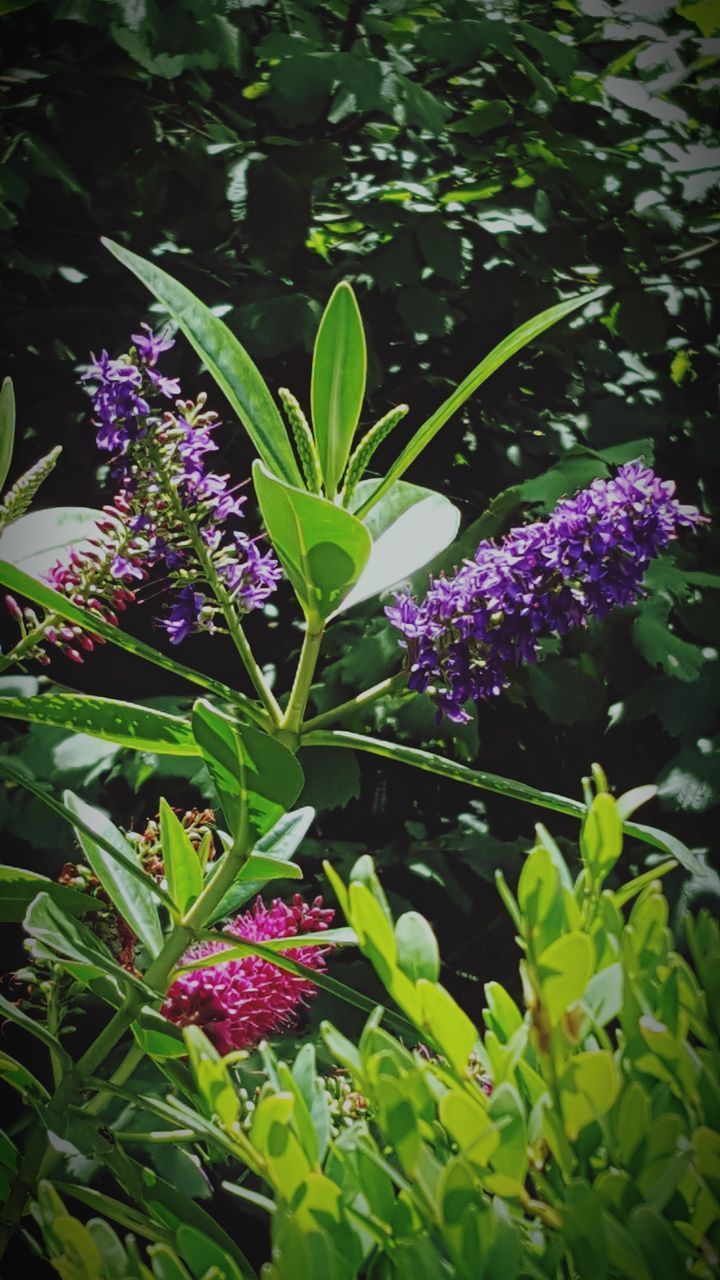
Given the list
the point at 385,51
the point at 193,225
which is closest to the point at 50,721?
the point at 193,225

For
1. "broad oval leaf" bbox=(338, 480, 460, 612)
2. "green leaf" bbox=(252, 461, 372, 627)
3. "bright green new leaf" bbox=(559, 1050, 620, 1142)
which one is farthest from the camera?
"broad oval leaf" bbox=(338, 480, 460, 612)

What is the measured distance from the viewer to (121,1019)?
0.49 metres

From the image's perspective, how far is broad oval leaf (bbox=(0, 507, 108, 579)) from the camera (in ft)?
1.94

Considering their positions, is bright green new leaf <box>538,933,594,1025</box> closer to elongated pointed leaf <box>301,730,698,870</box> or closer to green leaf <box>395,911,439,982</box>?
green leaf <box>395,911,439,982</box>

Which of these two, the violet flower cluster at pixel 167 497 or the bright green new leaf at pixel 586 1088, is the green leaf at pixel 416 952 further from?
the violet flower cluster at pixel 167 497

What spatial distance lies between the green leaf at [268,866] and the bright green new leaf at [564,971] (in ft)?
0.66

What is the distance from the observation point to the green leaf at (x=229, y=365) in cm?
50

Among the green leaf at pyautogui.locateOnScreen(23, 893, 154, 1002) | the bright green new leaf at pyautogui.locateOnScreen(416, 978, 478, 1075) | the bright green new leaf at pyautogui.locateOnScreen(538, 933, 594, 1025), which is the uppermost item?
the bright green new leaf at pyautogui.locateOnScreen(538, 933, 594, 1025)

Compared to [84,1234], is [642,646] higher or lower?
lower

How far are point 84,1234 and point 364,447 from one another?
0.35 metres

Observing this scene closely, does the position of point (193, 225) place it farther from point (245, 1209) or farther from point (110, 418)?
point (245, 1209)

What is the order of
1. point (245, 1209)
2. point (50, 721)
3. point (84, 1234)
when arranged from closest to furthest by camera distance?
point (84, 1234) → point (50, 721) → point (245, 1209)

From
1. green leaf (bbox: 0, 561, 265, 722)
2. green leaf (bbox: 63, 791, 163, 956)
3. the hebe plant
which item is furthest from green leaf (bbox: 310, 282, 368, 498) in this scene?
green leaf (bbox: 63, 791, 163, 956)

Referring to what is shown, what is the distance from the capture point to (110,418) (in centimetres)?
50
